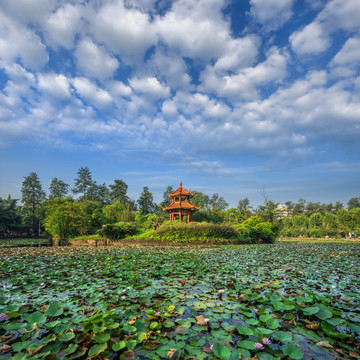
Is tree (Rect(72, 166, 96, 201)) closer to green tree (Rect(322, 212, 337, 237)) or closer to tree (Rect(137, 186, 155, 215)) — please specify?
tree (Rect(137, 186, 155, 215))

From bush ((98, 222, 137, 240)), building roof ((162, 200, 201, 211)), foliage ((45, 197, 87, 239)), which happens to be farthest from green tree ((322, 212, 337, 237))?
foliage ((45, 197, 87, 239))

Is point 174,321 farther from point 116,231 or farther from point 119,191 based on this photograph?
Result: point 119,191

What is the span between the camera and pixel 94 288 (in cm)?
333

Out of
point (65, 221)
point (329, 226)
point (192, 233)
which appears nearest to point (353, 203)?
point (329, 226)

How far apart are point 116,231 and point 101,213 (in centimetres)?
995

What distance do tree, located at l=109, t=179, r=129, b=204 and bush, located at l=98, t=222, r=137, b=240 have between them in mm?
28290

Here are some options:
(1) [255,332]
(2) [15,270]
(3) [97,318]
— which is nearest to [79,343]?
(3) [97,318]

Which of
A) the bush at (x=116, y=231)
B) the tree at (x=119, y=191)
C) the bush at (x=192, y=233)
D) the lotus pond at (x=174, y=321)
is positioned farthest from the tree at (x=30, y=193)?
the lotus pond at (x=174, y=321)

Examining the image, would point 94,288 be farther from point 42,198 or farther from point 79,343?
point 42,198

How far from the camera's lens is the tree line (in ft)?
68.2

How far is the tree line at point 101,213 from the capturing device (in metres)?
20.8

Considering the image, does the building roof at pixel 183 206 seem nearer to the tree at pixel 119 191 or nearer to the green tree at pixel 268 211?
the green tree at pixel 268 211

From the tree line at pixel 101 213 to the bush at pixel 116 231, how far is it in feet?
8.26

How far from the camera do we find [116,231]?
17.7 meters
